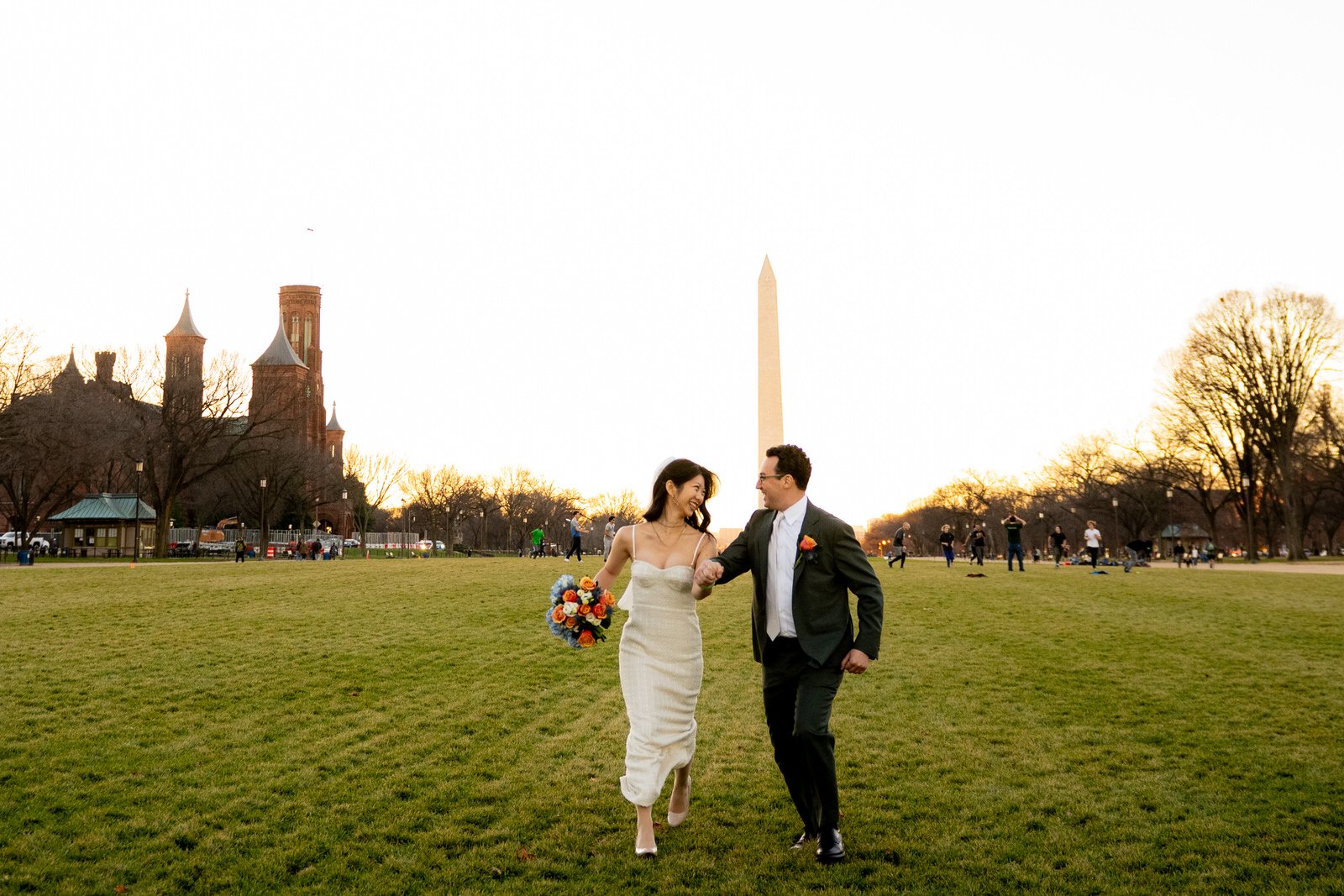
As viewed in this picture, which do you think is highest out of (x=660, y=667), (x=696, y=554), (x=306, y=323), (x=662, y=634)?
(x=306, y=323)

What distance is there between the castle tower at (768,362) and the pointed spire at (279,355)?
92706 millimetres

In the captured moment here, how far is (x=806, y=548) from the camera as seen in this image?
5789 mm

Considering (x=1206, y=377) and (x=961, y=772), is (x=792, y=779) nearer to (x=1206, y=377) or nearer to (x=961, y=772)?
(x=961, y=772)

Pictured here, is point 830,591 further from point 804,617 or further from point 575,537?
point 575,537

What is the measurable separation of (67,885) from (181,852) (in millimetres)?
688

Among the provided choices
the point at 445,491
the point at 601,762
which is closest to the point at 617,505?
the point at 445,491

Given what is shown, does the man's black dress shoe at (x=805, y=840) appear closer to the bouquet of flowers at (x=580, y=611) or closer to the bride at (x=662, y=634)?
the bride at (x=662, y=634)

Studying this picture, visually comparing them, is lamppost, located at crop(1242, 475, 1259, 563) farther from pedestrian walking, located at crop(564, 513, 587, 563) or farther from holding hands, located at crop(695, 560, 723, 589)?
holding hands, located at crop(695, 560, 723, 589)

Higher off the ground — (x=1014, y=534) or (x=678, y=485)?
(x=678, y=485)

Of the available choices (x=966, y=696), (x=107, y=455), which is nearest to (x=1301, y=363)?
(x=966, y=696)

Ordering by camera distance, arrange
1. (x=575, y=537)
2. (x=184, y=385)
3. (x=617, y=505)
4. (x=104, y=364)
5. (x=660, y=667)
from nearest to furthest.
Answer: (x=660, y=667)
(x=575, y=537)
(x=184, y=385)
(x=104, y=364)
(x=617, y=505)

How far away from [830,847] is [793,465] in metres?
2.18

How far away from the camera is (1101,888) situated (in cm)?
541

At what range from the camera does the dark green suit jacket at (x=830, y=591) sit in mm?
5797
